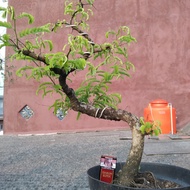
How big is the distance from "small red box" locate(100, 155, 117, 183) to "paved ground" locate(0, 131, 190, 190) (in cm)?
93

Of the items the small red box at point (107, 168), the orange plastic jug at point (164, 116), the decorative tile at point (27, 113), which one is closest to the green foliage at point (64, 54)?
the small red box at point (107, 168)

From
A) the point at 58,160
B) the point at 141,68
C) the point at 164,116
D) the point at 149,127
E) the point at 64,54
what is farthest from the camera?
the point at 141,68

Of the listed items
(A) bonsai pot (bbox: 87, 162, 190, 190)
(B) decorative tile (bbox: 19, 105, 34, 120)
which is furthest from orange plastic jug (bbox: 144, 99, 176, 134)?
(A) bonsai pot (bbox: 87, 162, 190, 190)

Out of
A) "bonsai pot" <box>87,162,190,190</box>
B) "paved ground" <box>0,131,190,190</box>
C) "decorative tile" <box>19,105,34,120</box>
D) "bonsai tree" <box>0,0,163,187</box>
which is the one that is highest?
"bonsai tree" <box>0,0,163,187</box>

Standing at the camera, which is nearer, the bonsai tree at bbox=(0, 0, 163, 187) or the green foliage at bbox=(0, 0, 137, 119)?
the green foliage at bbox=(0, 0, 137, 119)

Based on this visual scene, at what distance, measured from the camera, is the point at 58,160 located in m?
3.03

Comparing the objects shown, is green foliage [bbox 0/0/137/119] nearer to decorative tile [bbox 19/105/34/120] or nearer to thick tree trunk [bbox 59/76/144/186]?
thick tree trunk [bbox 59/76/144/186]

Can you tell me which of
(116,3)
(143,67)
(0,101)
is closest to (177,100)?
(143,67)

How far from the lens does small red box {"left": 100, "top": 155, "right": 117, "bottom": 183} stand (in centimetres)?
120

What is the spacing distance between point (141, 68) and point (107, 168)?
4.64 meters

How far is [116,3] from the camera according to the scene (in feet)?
19.0

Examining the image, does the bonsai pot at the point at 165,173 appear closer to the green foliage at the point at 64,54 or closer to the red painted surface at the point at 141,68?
the green foliage at the point at 64,54

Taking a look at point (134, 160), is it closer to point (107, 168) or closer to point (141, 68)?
point (107, 168)

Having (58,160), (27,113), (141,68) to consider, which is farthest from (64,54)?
(27,113)
